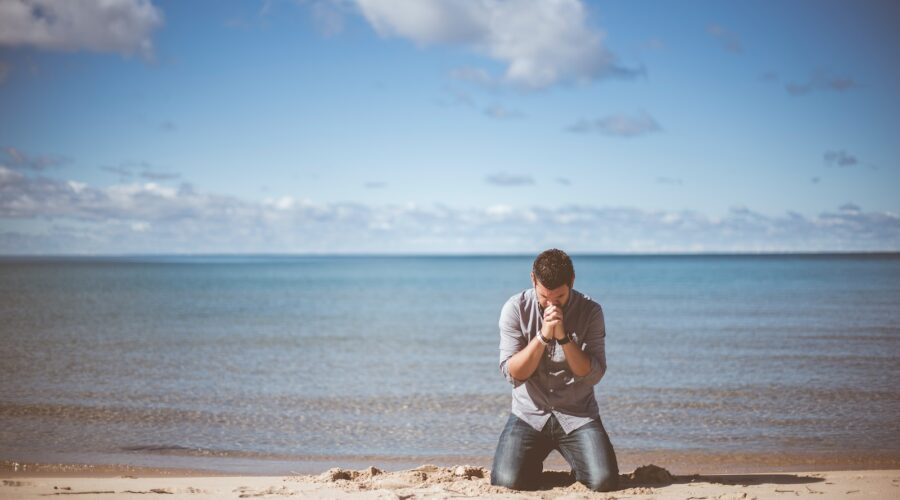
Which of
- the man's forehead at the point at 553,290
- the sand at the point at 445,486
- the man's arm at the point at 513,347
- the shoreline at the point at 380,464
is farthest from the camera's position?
the shoreline at the point at 380,464

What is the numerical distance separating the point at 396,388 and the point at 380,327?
39.2ft

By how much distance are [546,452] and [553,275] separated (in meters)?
1.85

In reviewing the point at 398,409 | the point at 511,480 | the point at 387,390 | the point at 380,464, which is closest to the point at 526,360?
the point at 511,480

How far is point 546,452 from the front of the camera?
6457 millimetres

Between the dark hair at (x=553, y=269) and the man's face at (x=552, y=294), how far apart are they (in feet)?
0.11

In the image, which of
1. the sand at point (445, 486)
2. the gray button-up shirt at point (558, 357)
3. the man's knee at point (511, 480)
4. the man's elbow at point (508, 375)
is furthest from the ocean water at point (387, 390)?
the man's elbow at point (508, 375)

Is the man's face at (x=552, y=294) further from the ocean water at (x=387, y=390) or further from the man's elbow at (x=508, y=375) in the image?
the ocean water at (x=387, y=390)

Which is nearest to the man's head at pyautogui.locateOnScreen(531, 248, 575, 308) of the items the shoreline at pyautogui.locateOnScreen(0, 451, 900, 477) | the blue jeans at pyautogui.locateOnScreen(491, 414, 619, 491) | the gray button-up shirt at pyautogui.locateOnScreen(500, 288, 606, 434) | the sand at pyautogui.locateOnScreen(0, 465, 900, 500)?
the gray button-up shirt at pyautogui.locateOnScreen(500, 288, 606, 434)

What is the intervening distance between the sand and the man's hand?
4.94 ft

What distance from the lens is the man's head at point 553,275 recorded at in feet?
18.8

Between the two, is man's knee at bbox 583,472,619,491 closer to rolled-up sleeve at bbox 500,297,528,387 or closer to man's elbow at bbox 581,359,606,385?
man's elbow at bbox 581,359,606,385

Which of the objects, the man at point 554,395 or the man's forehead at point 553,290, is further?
the man at point 554,395

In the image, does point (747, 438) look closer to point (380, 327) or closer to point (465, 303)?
point (380, 327)

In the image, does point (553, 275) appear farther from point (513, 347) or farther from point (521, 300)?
point (513, 347)
